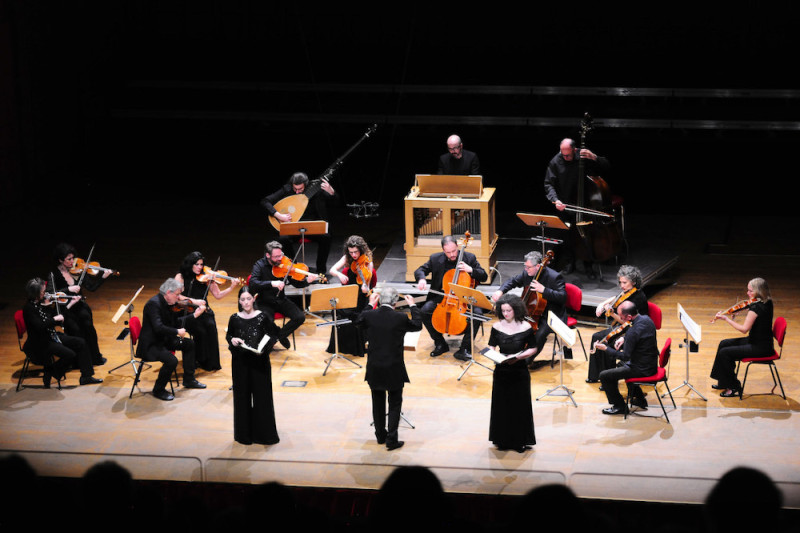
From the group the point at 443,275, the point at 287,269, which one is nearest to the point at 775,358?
the point at 443,275

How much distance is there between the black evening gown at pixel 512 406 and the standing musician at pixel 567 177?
9.34 ft

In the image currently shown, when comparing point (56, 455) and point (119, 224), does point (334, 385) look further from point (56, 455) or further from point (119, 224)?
point (119, 224)

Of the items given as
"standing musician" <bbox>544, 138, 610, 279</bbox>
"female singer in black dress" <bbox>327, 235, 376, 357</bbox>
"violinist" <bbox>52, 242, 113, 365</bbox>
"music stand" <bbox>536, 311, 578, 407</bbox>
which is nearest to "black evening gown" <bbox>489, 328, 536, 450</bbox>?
"music stand" <bbox>536, 311, 578, 407</bbox>

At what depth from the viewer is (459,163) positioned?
10102 millimetres

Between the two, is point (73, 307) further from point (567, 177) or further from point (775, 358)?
point (775, 358)

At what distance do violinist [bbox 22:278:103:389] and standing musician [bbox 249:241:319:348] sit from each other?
154 cm

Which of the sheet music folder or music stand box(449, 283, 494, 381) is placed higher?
the sheet music folder

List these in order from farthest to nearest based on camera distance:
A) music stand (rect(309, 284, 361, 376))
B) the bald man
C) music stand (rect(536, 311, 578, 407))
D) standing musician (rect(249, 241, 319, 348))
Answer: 1. the bald man
2. standing musician (rect(249, 241, 319, 348))
3. music stand (rect(309, 284, 361, 376))
4. music stand (rect(536, 311, 578, 407))

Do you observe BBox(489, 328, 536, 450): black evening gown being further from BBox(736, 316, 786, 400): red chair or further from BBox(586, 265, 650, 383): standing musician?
BBox(736, 316, 786, 400): red chair

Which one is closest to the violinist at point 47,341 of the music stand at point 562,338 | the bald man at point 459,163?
the music stand at point 562,338

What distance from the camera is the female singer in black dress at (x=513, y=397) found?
22.6 ft

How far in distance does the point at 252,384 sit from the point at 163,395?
1.25m

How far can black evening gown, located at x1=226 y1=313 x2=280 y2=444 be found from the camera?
6965mm

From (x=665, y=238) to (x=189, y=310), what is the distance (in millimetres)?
5663
